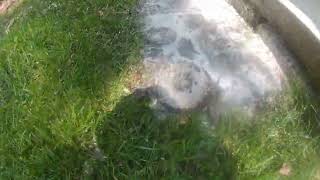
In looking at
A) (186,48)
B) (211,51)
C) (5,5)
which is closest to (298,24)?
(211,51)

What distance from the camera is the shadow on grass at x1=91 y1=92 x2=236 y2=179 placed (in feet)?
9.74

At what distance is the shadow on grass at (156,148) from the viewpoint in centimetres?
297

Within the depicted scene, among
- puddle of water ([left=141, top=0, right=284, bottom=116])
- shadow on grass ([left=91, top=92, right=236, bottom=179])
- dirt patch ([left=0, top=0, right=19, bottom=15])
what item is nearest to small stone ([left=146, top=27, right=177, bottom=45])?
puddle of water ([left=141, top=0, right=284, bottom=116])

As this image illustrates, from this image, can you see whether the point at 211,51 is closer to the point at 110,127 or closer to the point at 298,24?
the point at 298,24

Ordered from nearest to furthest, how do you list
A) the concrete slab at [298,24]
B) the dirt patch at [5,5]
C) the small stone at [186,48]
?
1. the concrete slab at [298,24]
2. the small stone at [186,48]
3. the dirt patch at [5,5]

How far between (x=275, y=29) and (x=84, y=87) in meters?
1.20

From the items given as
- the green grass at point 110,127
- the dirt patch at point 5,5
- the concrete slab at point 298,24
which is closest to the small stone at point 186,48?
the green grass at point 110,127

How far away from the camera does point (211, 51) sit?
3363 mm

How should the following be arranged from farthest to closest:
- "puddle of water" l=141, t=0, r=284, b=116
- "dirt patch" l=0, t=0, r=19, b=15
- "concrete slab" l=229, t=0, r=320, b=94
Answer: "dirt patch" l=0, t=0, r=19, b=15
"puddle of water" l=141, t=0, r=284, b=116
"concrete slab" l=229, t=0, r=320, b=94

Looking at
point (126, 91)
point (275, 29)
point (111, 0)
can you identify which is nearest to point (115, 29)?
point (111, 0)

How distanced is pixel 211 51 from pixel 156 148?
2.44ft

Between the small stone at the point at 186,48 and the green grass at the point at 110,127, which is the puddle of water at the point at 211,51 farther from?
the green grass at the point at 110,127

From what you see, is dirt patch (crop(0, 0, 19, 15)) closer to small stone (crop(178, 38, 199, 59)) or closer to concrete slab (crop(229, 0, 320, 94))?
small stone (crop(178, 38, 199, 59))

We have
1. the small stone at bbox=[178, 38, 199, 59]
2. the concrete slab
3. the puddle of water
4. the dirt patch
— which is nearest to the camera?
the concrete slab
